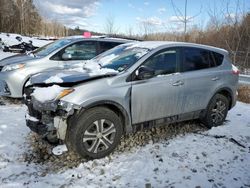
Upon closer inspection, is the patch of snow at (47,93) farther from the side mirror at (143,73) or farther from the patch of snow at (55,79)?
the side mirror at (143,73)

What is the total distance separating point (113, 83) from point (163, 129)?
175cm

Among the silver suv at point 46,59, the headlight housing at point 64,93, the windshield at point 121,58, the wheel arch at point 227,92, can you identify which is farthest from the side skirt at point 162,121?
the silver suv at point 46,59

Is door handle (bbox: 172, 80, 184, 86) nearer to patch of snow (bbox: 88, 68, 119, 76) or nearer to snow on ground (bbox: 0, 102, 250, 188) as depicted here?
snow on ground (bbox: 0, 102, 250, 188)

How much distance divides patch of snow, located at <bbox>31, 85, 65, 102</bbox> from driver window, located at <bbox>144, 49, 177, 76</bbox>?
1476 mm

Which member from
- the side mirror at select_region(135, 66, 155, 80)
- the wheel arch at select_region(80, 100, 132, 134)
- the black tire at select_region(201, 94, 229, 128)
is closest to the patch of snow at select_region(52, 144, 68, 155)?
the wheel arch at select_region(80, 100, 132, 134)

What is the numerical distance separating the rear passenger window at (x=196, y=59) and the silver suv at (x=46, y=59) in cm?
265

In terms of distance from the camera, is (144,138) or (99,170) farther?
(144,138)

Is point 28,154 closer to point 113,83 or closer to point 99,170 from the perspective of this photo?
point 99,170

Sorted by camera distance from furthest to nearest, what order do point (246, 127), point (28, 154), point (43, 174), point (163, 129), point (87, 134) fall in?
point (246, 127)
point (163, 129)
point (28, 154)
point (87, 134)
point (43, 174)

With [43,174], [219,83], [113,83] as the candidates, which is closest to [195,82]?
[219,83]

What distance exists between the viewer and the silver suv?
6.93 m

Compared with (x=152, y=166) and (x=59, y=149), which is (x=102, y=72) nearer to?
(x=59, y=149)

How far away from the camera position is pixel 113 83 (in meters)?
4.34

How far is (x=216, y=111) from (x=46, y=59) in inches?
166
